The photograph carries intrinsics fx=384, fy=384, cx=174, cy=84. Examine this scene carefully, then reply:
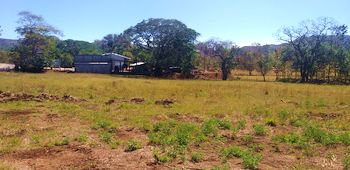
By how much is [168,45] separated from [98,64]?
16.6m

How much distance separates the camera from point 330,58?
71125mm

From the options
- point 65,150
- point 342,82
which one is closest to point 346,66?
point 342,82

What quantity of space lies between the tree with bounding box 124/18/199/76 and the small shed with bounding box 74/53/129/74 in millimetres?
8518

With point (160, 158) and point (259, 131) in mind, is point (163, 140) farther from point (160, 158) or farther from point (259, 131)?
point (259, 131)

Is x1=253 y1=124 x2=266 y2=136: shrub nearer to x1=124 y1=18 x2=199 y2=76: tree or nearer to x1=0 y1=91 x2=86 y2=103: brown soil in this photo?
x1=0 y1=91 x2=86 y2=103: brown soil

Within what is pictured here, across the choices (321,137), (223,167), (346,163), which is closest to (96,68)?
(321,137)

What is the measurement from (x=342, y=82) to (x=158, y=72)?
3442cm

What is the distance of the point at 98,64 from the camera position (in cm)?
8175

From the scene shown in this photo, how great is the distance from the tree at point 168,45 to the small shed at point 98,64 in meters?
8.52

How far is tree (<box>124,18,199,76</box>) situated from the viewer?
245 ft

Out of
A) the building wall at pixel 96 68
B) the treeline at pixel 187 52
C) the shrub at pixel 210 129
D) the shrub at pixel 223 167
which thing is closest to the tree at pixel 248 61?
the treeline at pixel 187 52

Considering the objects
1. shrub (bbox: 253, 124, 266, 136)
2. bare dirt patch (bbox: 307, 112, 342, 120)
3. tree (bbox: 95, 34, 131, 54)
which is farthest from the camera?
tree (bbox: 95, 34, 131, 54)

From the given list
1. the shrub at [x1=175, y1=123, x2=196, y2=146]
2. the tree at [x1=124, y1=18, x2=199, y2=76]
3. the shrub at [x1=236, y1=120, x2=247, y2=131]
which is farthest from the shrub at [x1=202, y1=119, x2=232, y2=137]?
the tree at [x1=124, y1=18, x2=199, y2=76]

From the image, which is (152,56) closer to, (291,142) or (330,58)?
(330,58)
